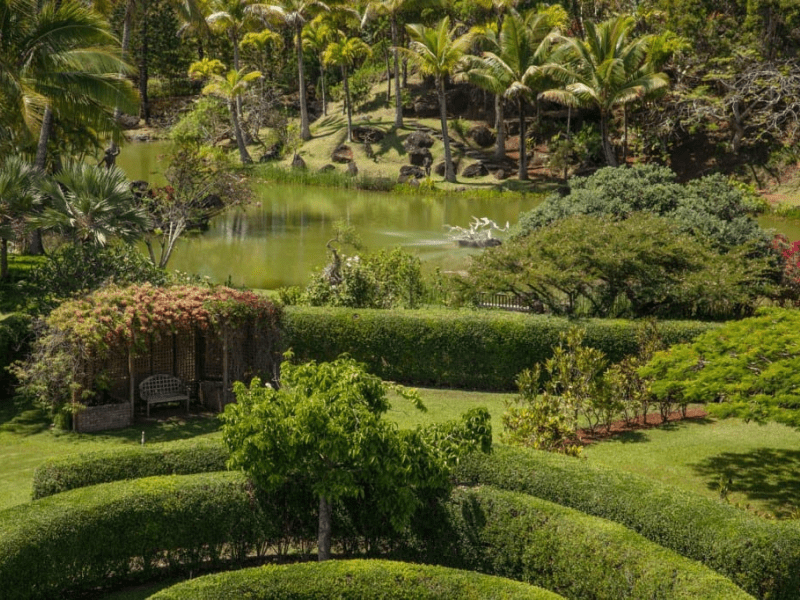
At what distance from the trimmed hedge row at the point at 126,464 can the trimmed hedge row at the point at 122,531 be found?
1.65 feet

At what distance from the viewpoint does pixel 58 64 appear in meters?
21.2

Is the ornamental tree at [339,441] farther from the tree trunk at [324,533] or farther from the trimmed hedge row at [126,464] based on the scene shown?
the trimmed hedge row at [126,464]

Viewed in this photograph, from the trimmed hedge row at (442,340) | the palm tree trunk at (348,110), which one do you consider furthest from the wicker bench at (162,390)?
the palm tree trunk at (348,110)

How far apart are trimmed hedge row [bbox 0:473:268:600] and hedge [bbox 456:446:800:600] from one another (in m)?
2.97

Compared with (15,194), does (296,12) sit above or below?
above

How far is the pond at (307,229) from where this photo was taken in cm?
3108

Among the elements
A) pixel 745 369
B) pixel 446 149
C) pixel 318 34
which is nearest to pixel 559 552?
pixel 745 369

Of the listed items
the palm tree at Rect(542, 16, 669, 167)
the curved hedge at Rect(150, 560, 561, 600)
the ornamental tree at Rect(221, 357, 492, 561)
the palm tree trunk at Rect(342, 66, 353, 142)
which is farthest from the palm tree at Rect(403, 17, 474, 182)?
the curved hedge at Rect(150, 560, 561, 600)

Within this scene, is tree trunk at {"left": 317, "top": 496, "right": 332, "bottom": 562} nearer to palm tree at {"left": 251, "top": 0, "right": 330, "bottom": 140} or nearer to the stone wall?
the stone wall

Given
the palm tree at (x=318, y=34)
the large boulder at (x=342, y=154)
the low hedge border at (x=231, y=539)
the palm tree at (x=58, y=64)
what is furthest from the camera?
the palm tree at (x=318, y=34)

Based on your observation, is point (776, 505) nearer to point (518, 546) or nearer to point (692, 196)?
point (518, 546)

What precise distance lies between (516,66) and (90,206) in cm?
3505

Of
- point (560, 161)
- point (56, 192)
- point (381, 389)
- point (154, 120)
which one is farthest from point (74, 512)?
point (154, 120)

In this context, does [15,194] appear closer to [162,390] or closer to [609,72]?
[162,390]
